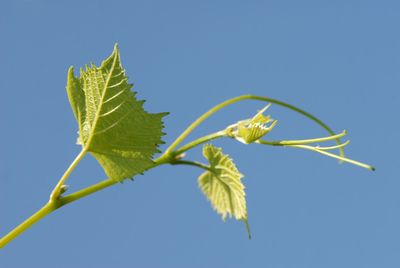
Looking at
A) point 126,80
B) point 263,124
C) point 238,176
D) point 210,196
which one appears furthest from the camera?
point 210,196

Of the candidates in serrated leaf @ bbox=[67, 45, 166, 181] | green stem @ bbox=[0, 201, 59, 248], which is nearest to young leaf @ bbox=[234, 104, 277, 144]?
serrated leaf @ bbox=[67, 45, 166, 181]

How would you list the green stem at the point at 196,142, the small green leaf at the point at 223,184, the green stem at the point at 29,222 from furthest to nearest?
the small green leaf at the point at 223,184
the green stem at the point at 196,142
the green stem at the point at 29,222

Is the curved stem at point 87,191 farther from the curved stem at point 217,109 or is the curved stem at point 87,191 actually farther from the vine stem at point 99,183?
the curved stem at point 217,109

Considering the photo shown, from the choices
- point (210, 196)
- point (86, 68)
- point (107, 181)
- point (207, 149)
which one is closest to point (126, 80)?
point (86, 68)

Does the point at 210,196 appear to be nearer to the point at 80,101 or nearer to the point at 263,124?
the point at 263,124

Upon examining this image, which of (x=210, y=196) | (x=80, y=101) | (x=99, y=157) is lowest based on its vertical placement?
(x=210, y=196)

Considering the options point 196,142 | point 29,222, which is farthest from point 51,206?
point 196,142

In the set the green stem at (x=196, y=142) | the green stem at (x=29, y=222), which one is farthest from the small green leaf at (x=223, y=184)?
the green stem at (x=29, y=222)
